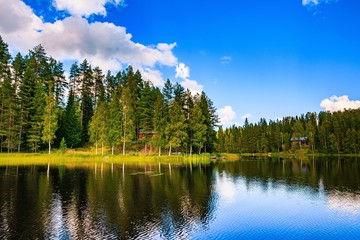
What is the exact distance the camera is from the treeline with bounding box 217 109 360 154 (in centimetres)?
13712

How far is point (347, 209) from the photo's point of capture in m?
26.6

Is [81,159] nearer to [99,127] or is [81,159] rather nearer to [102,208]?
[99,127]

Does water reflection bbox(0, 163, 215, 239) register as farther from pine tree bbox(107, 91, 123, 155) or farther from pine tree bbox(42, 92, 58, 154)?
pine tree bbox(107, 91, 123, 155)

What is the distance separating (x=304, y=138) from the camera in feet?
536

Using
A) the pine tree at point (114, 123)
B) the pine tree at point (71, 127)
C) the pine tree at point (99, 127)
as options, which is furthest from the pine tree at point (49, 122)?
the pine tree at point (114, 123)

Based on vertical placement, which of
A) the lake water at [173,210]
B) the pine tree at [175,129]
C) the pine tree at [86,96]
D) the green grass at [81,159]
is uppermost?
the pine tree at [86,96]

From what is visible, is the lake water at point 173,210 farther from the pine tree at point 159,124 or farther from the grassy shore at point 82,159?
the pine tree at point 159,124

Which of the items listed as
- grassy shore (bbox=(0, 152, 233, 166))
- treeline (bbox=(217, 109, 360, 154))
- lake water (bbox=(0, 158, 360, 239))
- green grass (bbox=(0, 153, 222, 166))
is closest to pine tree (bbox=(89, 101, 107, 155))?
grassy shore (bbox=(0, 152, 233, 166))

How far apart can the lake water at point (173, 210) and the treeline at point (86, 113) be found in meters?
38.6

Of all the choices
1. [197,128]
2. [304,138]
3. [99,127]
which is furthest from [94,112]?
[304,138]

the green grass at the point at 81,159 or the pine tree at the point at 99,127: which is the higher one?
the pine tree at the point at 99,127

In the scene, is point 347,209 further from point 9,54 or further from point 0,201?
point 9,54

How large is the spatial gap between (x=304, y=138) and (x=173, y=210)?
156338mm

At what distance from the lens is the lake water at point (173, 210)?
64.0 ft
